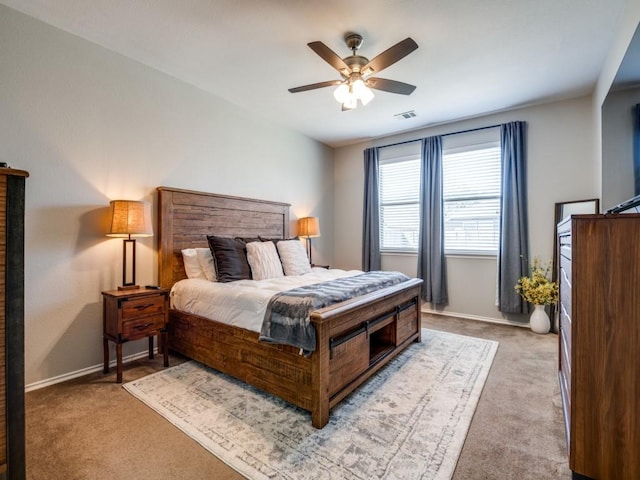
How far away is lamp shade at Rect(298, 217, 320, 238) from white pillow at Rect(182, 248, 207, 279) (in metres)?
1.89

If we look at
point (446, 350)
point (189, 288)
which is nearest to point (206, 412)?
point (189, 288)

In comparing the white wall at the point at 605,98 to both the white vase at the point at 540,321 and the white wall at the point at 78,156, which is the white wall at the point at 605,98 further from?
the white wall at the point at 78,156

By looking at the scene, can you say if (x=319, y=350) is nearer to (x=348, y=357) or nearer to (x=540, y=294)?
(x=348, y=357)

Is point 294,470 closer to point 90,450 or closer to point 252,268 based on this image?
point 90,450

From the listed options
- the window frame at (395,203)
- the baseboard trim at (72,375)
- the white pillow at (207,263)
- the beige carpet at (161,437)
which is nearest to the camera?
the beige carpet at (161,437)

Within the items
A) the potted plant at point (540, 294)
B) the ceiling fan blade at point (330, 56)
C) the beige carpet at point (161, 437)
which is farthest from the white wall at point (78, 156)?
the potted plant at point (540, 294)

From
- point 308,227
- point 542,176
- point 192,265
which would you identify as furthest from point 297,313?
point 542,176

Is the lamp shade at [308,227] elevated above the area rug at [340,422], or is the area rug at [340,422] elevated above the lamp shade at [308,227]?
the lamp shade at [308,227]

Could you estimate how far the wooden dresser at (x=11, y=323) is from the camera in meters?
1.02

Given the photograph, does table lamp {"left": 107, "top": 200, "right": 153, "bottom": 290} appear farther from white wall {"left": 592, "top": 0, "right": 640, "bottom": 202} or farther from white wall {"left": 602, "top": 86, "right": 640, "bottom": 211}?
white wall {"left": 602, "top": 86, "right": 640, "bottom": 211}

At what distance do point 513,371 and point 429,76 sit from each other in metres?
2.98

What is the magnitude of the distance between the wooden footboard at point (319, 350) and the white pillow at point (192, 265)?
16.3 inches

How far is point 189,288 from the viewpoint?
2857 millimetres

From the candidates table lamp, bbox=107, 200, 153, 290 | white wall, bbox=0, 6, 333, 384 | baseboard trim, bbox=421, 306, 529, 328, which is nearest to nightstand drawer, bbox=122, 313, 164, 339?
table lamp, bbox=107, 200, 153, 290
